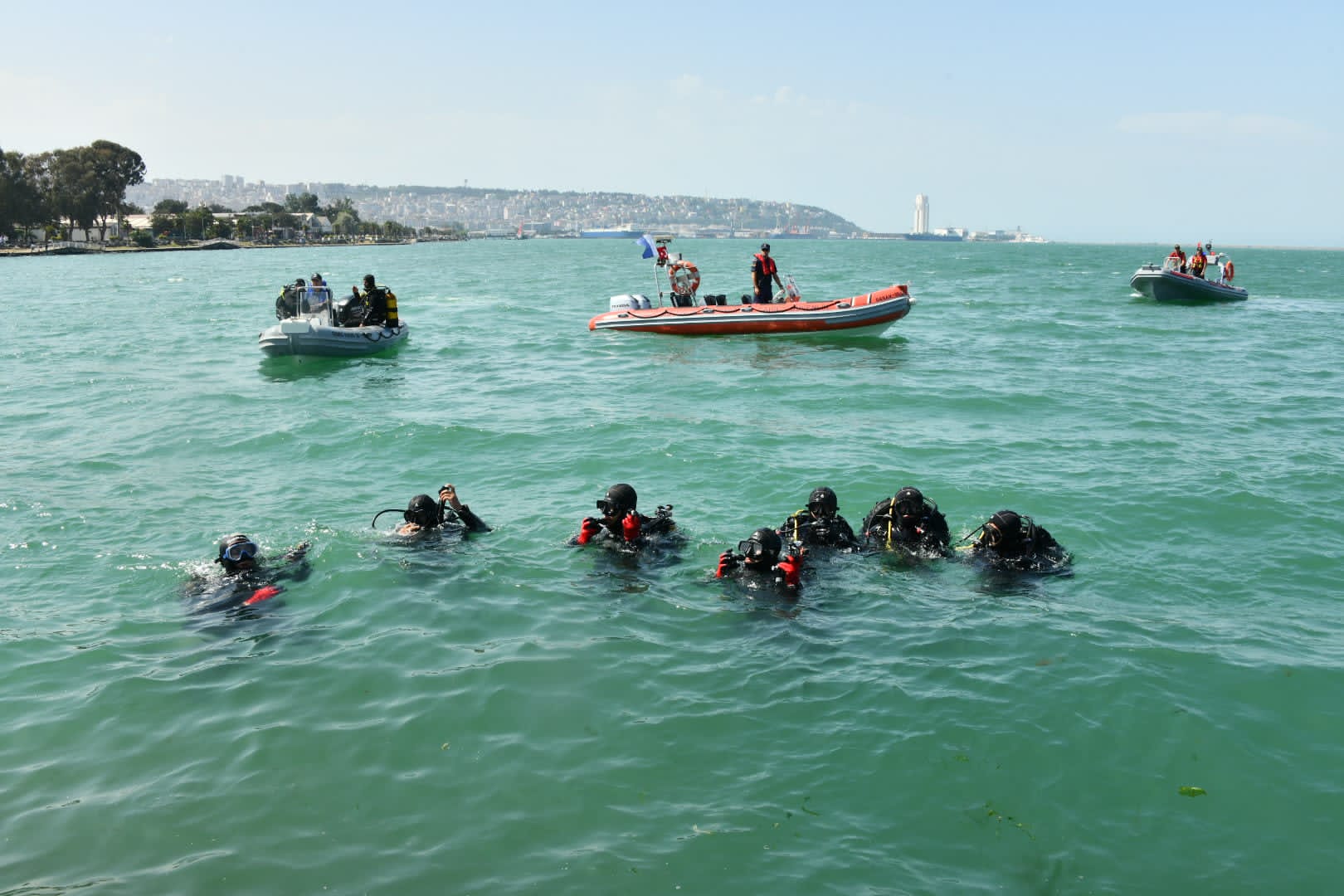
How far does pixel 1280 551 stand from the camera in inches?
381

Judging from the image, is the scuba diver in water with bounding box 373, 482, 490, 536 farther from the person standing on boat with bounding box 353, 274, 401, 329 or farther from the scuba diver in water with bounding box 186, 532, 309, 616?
the person standing on boat with bounding box 353, 274, 401, 329

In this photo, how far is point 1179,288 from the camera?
1415 inches

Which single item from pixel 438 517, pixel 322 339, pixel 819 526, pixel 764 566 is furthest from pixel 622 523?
pixel 322 339

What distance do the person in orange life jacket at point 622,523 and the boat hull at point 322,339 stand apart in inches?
571

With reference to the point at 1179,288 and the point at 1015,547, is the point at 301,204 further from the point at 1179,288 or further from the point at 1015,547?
the point at 1015,547

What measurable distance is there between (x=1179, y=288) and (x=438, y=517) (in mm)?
34522

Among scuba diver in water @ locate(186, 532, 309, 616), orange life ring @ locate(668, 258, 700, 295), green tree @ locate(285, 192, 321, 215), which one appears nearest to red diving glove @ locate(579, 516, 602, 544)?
scuba diver in water @ locate(186, 532, 309, 616)

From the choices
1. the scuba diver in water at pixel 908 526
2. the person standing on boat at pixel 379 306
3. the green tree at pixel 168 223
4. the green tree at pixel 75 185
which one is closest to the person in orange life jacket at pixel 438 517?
the scuba diver in water at pixel 908 526

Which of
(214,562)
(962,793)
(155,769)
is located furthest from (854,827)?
(214,562)

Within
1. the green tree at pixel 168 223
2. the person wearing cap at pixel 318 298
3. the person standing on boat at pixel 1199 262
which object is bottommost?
the person wearing cap at pixel 318 298

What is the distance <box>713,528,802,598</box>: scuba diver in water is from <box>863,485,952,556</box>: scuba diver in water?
1188 mm

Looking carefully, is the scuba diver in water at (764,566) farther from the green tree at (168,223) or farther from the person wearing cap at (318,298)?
the green tree at (168,223)

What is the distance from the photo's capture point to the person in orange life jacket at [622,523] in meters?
8.71

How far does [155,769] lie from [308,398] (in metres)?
13.1
